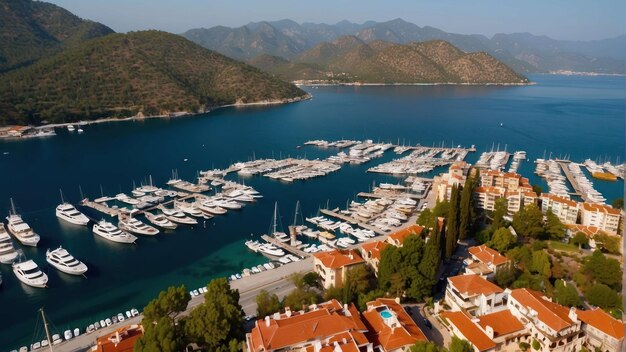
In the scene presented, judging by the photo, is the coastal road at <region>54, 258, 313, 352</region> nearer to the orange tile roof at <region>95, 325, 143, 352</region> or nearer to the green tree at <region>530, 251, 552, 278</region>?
the orange tile roof at <region>95, 325, 143, 352</region>

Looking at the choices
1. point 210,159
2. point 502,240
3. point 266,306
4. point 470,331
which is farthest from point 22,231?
point 502,240

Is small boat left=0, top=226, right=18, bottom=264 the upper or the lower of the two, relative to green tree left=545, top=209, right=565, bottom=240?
lower

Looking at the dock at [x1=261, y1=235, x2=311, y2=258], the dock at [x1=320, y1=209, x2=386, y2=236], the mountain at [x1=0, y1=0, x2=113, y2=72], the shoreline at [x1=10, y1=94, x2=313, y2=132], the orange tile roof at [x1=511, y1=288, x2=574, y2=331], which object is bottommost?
the dock at [x1=261, y1=235, x2=311, y2=258]

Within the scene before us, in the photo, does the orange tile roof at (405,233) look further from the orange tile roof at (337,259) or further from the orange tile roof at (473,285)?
the orange tile roof at (473,285)

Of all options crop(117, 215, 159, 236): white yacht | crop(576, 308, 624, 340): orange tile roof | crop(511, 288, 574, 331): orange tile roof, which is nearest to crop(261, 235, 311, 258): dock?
crop(117, 215, 159, 236): white yacht

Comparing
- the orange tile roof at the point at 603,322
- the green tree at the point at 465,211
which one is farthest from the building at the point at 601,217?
the orange tile roof at the point at 603,322

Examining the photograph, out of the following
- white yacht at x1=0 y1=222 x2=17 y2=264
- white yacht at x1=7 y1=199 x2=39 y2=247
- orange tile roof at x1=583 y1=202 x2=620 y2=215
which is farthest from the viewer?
white yacht at x1=7 y1=199 x2=39 y2=247

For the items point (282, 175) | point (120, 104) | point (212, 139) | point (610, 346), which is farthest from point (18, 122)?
point (610, 346)

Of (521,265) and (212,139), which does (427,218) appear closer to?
(521,265)
